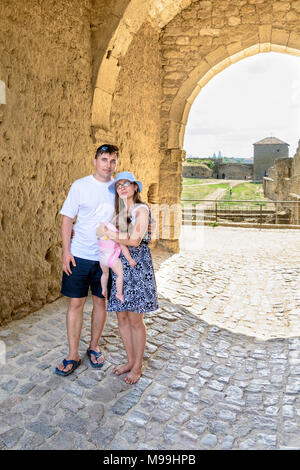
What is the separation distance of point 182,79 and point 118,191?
17.3 feet

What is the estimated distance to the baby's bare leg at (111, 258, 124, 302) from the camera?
8.85ft

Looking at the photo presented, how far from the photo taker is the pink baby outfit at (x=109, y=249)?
2.67 m

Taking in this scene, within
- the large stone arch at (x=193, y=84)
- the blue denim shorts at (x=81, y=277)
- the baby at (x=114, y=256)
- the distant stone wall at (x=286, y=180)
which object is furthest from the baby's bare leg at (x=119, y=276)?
the distant stone wall at (x=286, y=180)

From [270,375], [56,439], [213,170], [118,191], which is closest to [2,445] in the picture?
[56,439]

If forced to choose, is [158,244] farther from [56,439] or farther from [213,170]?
[213,170]

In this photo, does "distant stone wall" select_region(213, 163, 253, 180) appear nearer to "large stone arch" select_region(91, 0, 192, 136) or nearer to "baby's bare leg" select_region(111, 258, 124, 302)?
"large stone arch" select_region(91, 0, 192, 136)

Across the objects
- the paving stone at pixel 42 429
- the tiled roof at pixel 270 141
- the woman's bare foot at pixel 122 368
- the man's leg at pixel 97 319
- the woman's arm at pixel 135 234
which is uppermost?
the tiled roof at pixel 270 141

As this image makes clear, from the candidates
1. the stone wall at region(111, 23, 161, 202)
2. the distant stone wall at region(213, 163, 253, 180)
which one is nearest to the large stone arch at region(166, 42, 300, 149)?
the stone wall at region(111, 23, 161, 202)

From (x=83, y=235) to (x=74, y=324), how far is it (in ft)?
2.06

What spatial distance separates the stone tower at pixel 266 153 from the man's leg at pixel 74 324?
50033mm

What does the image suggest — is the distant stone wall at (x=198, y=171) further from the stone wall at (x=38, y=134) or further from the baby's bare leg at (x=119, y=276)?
the baby's bare leg at (x=119, y=276)

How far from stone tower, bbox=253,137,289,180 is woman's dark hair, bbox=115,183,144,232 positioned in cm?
4994

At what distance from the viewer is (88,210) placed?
9.00 ft

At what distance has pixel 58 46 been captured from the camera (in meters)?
4.00
